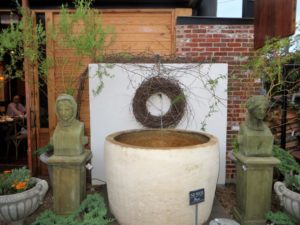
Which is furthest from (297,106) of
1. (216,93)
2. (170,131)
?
(170,131)

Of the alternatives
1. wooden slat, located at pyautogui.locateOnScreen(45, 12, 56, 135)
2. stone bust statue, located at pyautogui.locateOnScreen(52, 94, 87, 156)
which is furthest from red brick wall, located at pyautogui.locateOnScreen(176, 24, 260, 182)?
stone bust statue, located at pyautogui.locateOnScreen(52, 94, 87, 156)

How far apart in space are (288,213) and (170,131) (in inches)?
64.1

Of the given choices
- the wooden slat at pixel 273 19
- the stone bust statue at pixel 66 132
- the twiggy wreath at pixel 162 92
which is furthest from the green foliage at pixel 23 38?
the wooden slat at pixel 273 19

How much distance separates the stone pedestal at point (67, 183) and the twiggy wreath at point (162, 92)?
1285 millimetres

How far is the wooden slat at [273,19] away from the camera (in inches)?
129

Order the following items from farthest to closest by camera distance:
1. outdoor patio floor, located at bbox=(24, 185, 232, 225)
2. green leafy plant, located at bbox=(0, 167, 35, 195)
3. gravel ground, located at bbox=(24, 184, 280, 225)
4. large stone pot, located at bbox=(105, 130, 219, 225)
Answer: gravel ground, located at bbox=(24, 184, 280, 225), outdoor patio floor, located at bbox=(24, 185, 232, 225), green leafy plant, located at bbox=(0, 167, 35, 195), large stone pot, located at bbox=(105, 130, 219, 225)

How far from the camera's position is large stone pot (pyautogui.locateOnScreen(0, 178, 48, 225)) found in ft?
9.50

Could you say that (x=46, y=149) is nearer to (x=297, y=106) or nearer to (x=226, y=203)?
(x=226, y=203)

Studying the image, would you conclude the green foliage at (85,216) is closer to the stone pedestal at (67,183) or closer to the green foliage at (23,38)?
the stone pedestal at (67,183)

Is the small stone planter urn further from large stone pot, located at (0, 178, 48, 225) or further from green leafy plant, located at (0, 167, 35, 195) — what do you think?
green leafy plant, located at (0, 167, 35, 195)

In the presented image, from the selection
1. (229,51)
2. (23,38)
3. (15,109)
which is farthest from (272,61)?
(15,109)

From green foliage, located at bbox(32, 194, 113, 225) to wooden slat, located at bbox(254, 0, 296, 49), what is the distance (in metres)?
2.76

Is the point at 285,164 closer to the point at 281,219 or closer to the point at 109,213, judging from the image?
the point at 281,219

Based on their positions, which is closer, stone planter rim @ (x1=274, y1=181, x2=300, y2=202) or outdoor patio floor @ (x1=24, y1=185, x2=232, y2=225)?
stone planter rim @ (x1=274, y1=181, x2=300, y2=202)
